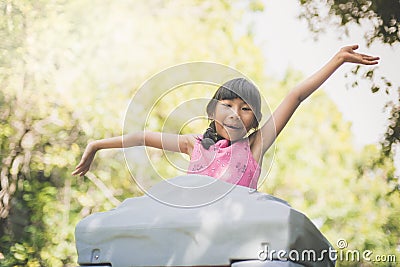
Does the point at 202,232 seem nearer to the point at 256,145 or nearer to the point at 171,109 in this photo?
the point at 256,145

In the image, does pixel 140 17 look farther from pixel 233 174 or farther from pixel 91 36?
pixel 233 174

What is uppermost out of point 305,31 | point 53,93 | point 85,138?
point 305,31

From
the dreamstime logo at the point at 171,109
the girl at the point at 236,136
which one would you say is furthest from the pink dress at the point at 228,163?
the dreamstime logo at the point at 171,109

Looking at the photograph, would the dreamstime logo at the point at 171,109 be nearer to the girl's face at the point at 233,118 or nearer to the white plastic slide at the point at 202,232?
the girl's face at the point at 233,118

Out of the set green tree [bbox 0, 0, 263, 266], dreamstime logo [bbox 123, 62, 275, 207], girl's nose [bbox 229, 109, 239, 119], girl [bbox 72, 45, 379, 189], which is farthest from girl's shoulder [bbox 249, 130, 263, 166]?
green tree [bbox 0, 0, 263, 266]

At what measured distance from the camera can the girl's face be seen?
2.26 meters

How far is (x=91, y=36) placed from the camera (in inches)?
149

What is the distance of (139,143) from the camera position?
2320 mm

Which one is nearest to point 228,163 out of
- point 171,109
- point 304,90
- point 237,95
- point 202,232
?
point 237,95

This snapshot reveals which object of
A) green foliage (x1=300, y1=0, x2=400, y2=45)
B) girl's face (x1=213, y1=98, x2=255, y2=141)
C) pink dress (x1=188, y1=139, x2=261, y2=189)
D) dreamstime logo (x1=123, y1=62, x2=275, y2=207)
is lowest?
dreamstime logo (x1=123, y1=62, x2=275, y2=207)

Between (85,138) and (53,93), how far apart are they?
0.99ft

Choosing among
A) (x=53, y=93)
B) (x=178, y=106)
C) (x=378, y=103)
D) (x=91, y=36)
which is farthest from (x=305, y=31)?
(x=53, y=93)

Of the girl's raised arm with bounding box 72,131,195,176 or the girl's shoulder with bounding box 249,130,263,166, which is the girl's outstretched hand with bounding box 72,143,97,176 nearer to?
the girl's raised arm with bounding box 72,131,195,176

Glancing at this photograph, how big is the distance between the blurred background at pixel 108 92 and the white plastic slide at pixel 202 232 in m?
1.94
